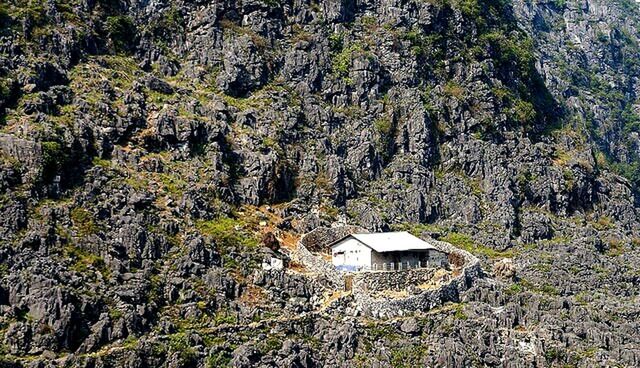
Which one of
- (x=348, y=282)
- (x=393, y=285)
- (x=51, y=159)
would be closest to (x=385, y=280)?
(x=393, y=285)

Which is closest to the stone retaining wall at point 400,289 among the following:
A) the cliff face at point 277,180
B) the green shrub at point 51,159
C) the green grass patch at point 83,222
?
the cliff face at point 277,180

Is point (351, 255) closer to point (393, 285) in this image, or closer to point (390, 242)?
point (390, 242)

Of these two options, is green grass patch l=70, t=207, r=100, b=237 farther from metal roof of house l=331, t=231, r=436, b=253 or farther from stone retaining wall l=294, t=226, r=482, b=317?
metal roof of house l=331, t=231, r=436, b=253

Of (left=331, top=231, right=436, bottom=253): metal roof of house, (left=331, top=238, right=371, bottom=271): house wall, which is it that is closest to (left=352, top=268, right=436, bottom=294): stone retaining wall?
(left=331, top=231, right=436, bottom=253): metal roof of house

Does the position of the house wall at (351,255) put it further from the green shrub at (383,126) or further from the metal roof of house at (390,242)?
the green shrub at (383,126)

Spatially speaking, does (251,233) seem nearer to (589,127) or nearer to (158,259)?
(158,259)
